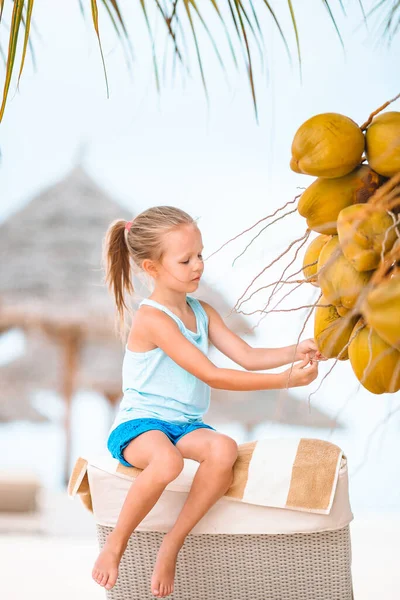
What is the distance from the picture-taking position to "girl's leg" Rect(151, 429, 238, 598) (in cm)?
169

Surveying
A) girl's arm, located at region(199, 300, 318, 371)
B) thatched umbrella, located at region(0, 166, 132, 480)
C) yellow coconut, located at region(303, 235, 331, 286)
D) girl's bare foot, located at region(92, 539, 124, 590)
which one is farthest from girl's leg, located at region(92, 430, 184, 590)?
thatched umbrella, located at region(0, 166, 132, 480)

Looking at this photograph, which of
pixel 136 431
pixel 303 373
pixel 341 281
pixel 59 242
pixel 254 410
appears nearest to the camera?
pixel 341 281

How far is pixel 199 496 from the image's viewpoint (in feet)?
5.59

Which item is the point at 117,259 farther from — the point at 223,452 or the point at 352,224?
the point at 352,224

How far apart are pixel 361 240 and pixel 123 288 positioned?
154cm

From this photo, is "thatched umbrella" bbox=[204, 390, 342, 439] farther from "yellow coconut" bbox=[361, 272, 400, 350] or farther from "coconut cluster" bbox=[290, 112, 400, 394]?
"yellow coconut" bbox=[361, 272, 400, 350]

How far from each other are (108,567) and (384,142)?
1320 millimetres

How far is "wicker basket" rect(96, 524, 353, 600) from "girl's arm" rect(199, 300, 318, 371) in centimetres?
38

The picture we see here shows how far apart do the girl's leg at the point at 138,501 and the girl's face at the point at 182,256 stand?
0.37 metres

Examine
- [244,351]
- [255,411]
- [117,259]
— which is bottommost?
[255,411]

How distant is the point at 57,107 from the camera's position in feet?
32.2

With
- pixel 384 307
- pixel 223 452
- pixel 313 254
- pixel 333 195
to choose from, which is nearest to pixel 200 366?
pixel 223 452

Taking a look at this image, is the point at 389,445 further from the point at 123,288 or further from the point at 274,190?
the point at 123,288

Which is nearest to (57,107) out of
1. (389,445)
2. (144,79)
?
(144,79)
